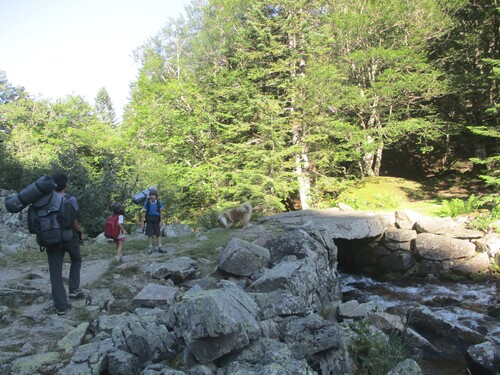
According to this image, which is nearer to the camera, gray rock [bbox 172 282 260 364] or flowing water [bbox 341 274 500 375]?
gray rock [bbox 172 282 260 364]

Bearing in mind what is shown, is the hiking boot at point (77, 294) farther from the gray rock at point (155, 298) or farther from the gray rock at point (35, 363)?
the gray rock at point (35, 363)

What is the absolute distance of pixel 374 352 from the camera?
4.18 m

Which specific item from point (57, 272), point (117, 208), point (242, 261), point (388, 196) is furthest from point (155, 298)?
point (388, 196)

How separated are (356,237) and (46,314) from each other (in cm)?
904

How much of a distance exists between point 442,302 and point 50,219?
8.35 metres

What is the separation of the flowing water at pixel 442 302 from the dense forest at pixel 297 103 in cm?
651

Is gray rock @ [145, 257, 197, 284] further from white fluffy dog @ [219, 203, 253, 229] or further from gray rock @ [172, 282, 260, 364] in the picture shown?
white fluffy dog @ [219, 203, 253, 229]

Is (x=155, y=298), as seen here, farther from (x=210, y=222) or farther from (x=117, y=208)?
(x=210, y=222)

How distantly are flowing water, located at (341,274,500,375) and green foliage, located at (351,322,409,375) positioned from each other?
1.43 metres

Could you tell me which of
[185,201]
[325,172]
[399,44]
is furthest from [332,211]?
[399,44]

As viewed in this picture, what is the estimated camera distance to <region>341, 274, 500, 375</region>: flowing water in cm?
546

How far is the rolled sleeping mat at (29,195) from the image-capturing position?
170 inches

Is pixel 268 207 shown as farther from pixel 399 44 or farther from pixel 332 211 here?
pixel 399 44

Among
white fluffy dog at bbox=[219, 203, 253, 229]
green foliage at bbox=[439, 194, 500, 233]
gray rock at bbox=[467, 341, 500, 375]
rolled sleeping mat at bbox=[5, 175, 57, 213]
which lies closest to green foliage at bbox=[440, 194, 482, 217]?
green foliage at bbox=[439, 194, 500, 233]
